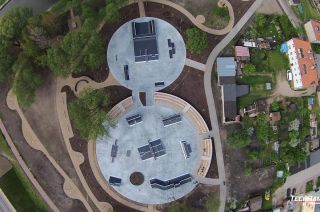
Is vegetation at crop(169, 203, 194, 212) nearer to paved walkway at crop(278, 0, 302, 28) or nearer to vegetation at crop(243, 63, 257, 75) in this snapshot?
vegetation at crop(243, 63, 257, 75)

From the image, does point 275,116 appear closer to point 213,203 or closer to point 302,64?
point 302,64

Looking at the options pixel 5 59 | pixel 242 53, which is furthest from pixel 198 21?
pixel 5 59

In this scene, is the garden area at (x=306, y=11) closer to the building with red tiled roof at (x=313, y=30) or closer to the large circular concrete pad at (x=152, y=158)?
the building with red tiled roof at (x=313, y=30)

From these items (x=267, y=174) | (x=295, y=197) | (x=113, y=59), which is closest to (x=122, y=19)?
(x=113, y=59)

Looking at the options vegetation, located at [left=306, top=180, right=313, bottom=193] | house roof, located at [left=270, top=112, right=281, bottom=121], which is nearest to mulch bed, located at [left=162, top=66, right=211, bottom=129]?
house roof, located at [left=270, top=112, right=281, bottom=121]

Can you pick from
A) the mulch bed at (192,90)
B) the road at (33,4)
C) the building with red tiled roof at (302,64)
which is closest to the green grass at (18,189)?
the road at (33,4)

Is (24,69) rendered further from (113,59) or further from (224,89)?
(224,89)
